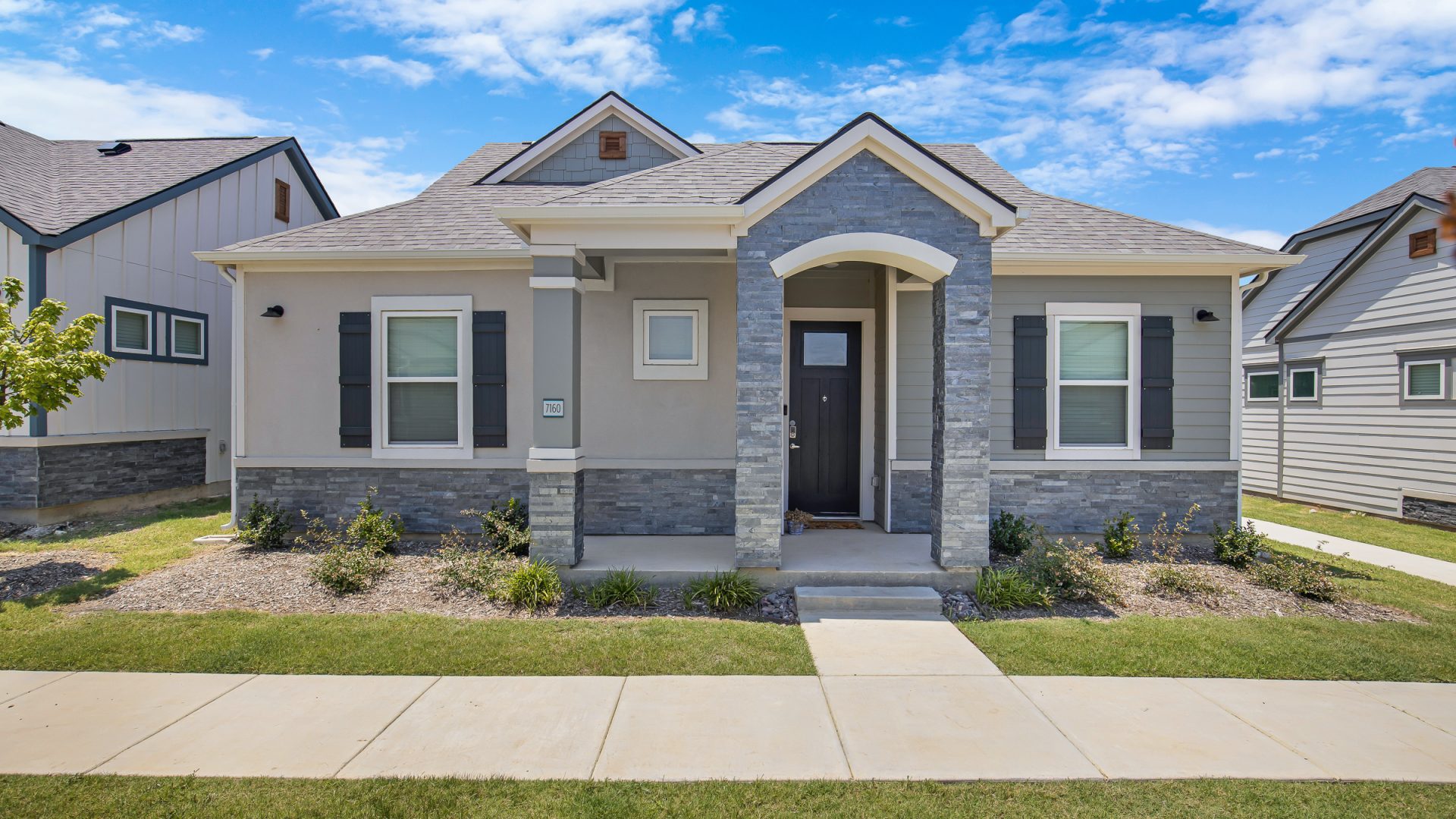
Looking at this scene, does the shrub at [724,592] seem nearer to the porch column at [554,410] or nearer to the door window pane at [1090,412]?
the porch column at [554,410]

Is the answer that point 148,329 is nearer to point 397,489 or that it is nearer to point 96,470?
point 96,470

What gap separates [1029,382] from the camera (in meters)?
7.79

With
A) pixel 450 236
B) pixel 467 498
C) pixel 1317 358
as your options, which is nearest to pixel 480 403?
pixel 467 498

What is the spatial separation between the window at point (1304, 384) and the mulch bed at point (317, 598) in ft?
37.0

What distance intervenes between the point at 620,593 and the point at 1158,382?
6.42 metres

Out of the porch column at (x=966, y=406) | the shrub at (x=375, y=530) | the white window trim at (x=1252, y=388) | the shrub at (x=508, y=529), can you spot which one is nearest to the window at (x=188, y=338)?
Result: the shrub at (x=375, y=530)

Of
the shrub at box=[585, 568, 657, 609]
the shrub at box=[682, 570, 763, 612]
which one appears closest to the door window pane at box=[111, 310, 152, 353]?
the shrub at box=[585, 568, 657, 609]

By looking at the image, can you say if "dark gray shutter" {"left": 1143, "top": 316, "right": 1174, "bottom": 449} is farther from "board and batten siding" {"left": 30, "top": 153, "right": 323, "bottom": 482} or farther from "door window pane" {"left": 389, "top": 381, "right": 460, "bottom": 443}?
"board and batten siding" {"left": 30, "top": 153, "right": 323, "bottom": 482}

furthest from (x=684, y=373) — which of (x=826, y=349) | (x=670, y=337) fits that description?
(x=826, y=349)

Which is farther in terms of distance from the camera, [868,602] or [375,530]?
[375,530]

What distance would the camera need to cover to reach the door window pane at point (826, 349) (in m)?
8.39

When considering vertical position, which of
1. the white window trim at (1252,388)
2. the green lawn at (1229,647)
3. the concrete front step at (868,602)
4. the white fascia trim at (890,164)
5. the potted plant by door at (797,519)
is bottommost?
the green lawn at (1229,647)

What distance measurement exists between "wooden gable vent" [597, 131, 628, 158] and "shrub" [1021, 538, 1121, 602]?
7.74 m

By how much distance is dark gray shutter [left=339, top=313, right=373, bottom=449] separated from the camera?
789cm
